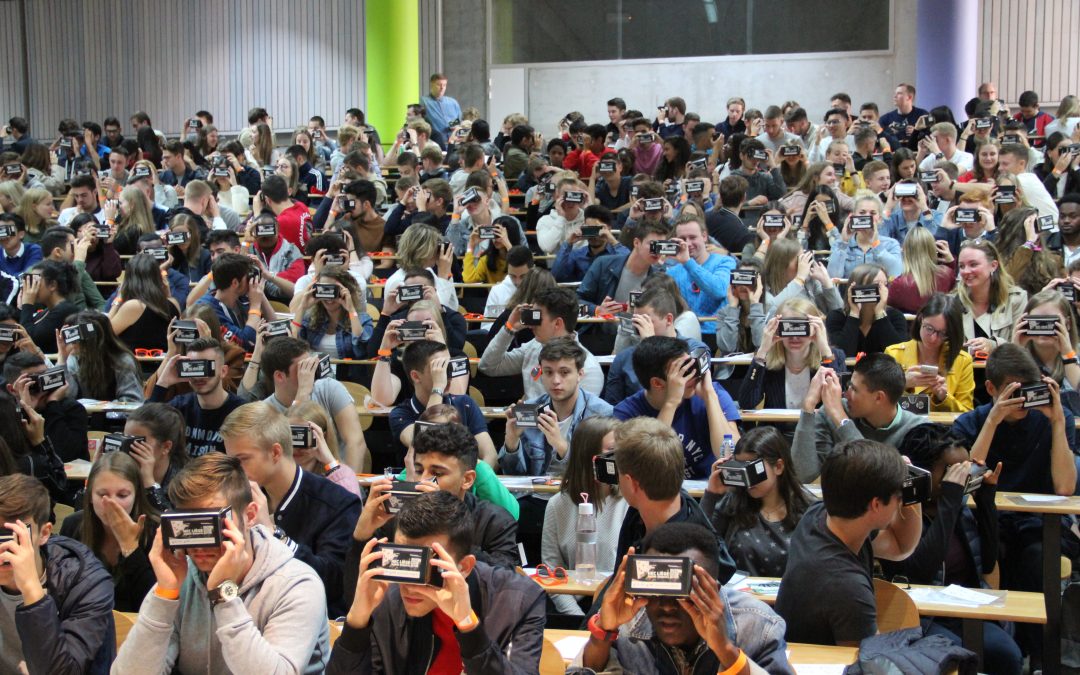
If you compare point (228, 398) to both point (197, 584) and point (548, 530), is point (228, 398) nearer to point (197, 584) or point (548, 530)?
point (548, 530)

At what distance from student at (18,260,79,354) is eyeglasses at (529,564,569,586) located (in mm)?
4356

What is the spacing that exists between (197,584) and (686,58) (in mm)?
13445

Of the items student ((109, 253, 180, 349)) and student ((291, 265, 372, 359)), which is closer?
student ((291, 265, 372, 359))

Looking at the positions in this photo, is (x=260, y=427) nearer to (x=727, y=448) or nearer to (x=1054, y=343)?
(x=727, y=448)

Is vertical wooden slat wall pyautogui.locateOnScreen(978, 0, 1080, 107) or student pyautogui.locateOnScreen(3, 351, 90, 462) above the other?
vertical wooden slat wall pyautogui.locateOnScreen(978, 0, 1080, 107)

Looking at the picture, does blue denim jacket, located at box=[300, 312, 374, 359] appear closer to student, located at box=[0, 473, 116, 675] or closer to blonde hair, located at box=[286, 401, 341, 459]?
blonde hair, located at box=[286, 401, 341, 459]

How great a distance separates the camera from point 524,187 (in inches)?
465

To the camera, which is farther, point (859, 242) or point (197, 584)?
point (859, 242)

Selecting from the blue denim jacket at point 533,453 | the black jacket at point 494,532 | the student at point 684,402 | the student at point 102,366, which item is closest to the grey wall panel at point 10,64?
the student at point 102,366

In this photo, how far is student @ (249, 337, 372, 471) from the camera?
17.6ft

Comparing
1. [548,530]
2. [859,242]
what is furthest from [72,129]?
[548,530]

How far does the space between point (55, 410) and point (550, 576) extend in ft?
9.15

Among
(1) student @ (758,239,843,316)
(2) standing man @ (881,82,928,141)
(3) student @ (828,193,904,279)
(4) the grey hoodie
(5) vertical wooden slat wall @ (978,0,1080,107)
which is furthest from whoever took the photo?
(5) vertical wooden slat wall @ (978,0,1080,107)

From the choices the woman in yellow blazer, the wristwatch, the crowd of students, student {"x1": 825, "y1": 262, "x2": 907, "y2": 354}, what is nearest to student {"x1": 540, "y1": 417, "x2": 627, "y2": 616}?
the crowd of students
